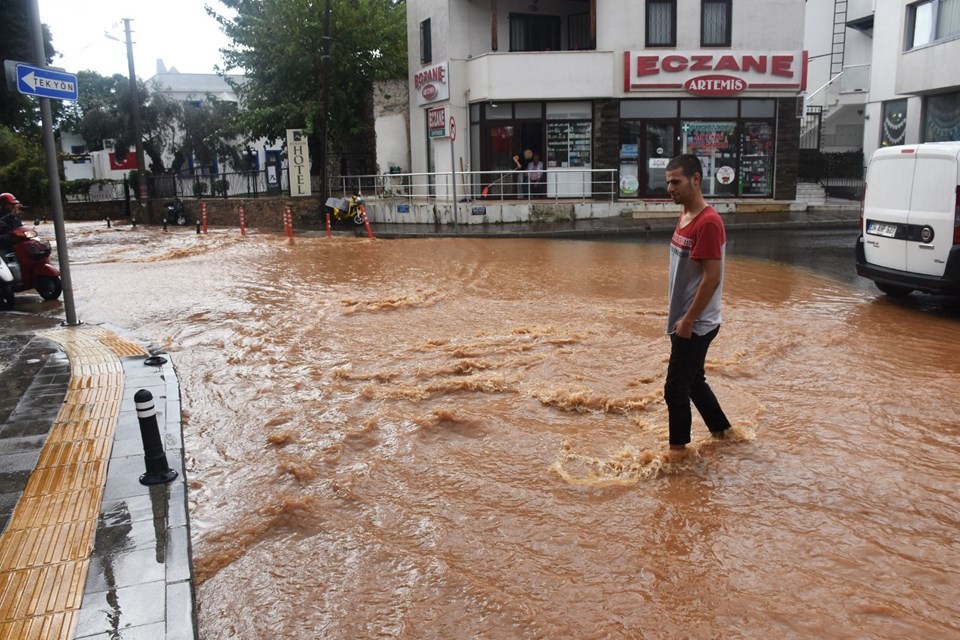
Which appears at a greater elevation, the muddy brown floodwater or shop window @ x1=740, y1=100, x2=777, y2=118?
shop window @ x1=740, y1=100, x2=777, y2=118

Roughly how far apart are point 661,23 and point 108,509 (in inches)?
962

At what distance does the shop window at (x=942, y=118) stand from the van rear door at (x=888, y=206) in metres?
18.0

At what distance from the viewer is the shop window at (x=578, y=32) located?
2655cm

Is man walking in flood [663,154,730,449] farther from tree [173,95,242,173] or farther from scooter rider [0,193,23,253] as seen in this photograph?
tree [173,95,242,173]

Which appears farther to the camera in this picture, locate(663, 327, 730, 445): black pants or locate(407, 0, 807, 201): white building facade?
locate(407, 0, 807, 201): white building facade

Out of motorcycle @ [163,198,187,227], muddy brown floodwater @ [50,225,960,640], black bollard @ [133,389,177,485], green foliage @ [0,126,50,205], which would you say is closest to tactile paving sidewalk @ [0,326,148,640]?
black bollard @ [133,389,177,485]

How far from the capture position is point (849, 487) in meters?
5.06

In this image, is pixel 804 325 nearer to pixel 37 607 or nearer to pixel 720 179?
pixel 37 607

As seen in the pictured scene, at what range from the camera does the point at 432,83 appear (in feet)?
86.4

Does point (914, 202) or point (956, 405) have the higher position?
point (914, 202)

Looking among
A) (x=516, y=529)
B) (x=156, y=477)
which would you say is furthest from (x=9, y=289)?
(x=516, y=529)

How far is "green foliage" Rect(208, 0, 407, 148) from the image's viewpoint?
95.1 feet

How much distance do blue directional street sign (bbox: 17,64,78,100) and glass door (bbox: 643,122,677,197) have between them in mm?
19460

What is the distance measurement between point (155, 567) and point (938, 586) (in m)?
3.88
